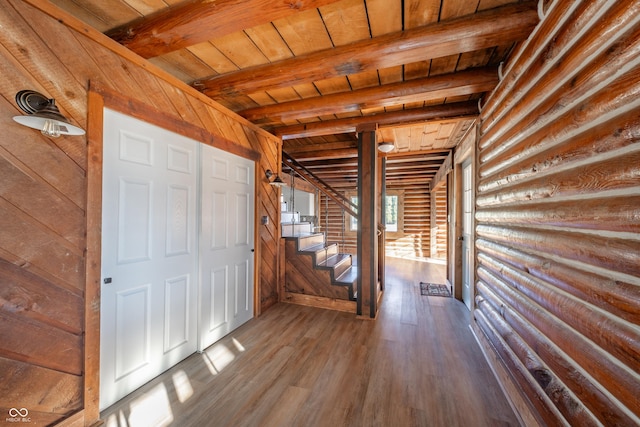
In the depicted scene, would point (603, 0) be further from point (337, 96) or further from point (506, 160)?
point (337, 96)

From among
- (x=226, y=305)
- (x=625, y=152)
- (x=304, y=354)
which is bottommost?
(x=304, y=354)

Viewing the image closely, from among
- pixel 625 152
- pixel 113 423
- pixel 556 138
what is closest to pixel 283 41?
pixel 556 138

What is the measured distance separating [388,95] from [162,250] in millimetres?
2600

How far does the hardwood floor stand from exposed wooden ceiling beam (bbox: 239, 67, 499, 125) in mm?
2580

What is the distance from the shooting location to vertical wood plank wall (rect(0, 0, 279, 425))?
124 cm

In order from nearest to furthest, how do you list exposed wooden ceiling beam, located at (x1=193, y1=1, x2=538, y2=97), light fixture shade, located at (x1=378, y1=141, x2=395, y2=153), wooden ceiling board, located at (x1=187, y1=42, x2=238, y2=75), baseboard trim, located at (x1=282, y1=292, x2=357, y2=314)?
exposed wooden ceiling beam, located at (x1=193, y1=1, x2=538, y2=97), wooden ceiling board, located at (x1=187, y1=42, x2=238, y2=75), baseboard trim, located at (x1=282, y1=292, x2=357, y2=314), light fixture shade, located at (x1=378, y1=141, x2=395, y2=153)

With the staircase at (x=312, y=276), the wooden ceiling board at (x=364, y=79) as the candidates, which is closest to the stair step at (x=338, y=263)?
the staircase at (x=312, y=276)

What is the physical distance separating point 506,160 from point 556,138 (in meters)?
0.64

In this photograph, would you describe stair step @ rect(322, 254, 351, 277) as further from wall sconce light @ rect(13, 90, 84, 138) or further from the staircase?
wall sconce light @ rect(13, 90, 84, 138)

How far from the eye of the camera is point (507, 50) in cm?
194

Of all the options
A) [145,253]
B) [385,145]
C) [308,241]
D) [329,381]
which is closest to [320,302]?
[308,241]

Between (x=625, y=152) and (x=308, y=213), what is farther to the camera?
(x=308, y=213)

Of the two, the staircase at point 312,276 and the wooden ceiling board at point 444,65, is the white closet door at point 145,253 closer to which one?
the staircase at point 312,276

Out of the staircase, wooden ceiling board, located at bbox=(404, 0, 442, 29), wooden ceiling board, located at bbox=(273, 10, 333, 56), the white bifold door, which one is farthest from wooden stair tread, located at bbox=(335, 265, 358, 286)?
wooden ceiling board, located at bbox=(404, 0, 442, 29)
